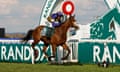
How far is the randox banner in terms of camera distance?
917 inches

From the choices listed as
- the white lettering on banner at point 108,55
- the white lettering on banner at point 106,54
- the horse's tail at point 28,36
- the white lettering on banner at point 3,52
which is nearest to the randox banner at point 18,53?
the white lettering on banner at point 3,52

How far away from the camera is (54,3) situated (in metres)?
27.8

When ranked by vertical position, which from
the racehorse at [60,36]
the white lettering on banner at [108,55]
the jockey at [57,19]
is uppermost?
the jockey at [57,19]

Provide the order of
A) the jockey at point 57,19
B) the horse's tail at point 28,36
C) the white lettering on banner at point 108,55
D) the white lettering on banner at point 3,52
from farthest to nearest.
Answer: the white lettering on banner at point 3,52, the horse's tail at point 28,36, the white lettering on banner at point 108,55, the jockey at point 57,19

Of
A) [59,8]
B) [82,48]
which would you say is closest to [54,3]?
[59,8]

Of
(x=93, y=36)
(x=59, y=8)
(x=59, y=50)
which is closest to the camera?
(x=59, y=50)

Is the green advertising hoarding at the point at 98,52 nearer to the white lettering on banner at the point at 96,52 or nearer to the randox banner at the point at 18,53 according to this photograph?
the white lettering on banner at the point at 96,52

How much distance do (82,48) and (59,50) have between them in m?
1.23

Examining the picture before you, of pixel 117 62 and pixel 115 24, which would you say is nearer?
pixel 117 62

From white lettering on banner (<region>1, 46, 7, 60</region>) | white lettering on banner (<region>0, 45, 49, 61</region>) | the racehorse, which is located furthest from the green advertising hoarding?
→ white lettering on banner (<region>1, 46, 7, 60</region>)

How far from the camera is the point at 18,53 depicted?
2400 cm

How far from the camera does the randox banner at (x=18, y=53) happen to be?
76.4 ft

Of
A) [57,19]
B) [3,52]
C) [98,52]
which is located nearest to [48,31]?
[57,19]

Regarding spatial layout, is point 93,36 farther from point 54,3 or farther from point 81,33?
point 54,3
